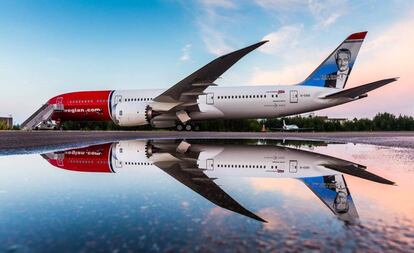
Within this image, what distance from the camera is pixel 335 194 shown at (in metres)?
1.81

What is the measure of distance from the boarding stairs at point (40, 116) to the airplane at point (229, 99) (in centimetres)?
225

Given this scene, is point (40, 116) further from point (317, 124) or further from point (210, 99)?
point (317, 124)

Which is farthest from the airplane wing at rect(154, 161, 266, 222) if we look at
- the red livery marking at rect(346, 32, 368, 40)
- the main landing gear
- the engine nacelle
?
the red livery marking at rect(346, 32, 368, 40)

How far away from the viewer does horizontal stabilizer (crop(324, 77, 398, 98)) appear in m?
14.1

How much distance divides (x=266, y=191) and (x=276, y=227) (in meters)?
0.71

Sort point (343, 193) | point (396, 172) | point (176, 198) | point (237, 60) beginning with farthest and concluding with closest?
point (237, 60) < point (396, 172) < point (343, 193) < point (176, 198)

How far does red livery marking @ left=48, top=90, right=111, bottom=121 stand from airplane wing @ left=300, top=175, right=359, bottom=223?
18.0m

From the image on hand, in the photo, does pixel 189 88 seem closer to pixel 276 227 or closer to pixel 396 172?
pixel 396 172

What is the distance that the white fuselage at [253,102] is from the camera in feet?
55.3

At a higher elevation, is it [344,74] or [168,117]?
[344,74]

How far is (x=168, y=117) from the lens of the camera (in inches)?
677

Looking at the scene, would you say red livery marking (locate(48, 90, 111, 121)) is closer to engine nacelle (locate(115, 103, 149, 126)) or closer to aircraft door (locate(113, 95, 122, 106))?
aircraft door (locate(113, 95, 122, 106))

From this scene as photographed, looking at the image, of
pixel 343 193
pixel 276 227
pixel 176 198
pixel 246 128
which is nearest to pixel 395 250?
pixel 276 227

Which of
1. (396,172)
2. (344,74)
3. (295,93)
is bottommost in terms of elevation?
(396,172)
